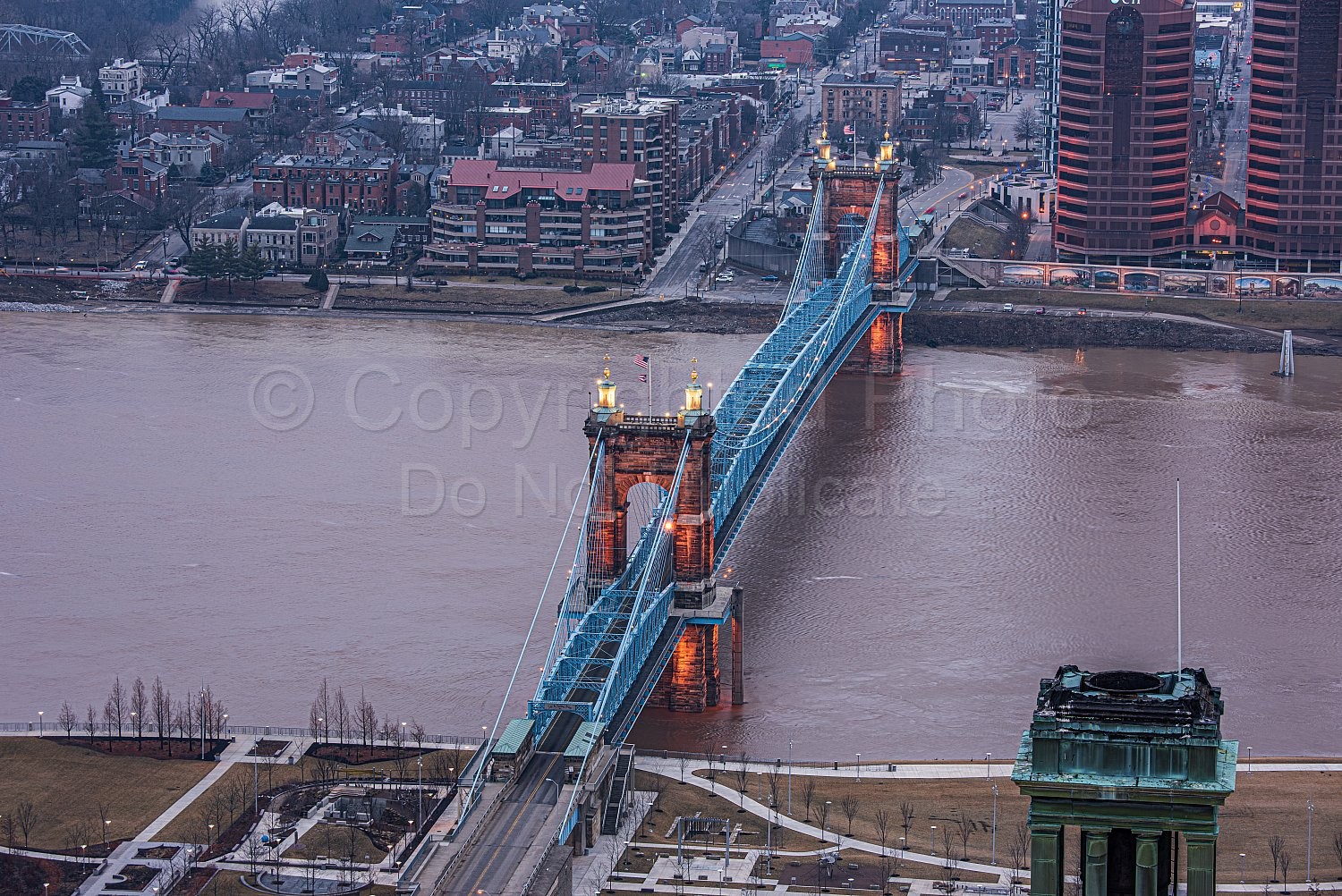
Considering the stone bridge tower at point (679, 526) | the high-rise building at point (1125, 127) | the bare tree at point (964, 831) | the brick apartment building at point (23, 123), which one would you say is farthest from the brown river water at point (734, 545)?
the brick apartment building at point (23, 123)

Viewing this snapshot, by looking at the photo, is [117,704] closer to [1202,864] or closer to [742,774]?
[742,774]

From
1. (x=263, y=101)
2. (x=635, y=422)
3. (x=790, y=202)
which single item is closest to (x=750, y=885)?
(x=635, y=422)

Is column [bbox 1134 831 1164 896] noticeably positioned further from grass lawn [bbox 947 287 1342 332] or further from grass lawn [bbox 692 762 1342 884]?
grass lawn [bbox 947 287 1342 332]

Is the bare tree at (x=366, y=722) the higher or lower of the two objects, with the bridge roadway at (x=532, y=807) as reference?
lower

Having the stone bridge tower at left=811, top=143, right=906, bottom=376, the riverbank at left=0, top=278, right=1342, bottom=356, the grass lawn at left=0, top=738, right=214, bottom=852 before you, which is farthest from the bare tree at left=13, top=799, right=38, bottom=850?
the riverbank at left=0, top=278, right=1342, bottom=356

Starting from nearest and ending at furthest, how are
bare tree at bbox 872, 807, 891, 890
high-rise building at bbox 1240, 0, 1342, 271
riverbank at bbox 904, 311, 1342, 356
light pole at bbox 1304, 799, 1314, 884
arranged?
light pole at bbox 1304, 799, 1314, 884
bare tree at bbox 872, 807, 891, 890
riverbank at bbox 904, 311, 1342, 356
high-rise building at bbox 1240, 0, 1342, 271

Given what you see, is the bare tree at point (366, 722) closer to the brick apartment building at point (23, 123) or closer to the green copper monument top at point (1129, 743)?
the green copper monument top at point (1129, 743)
